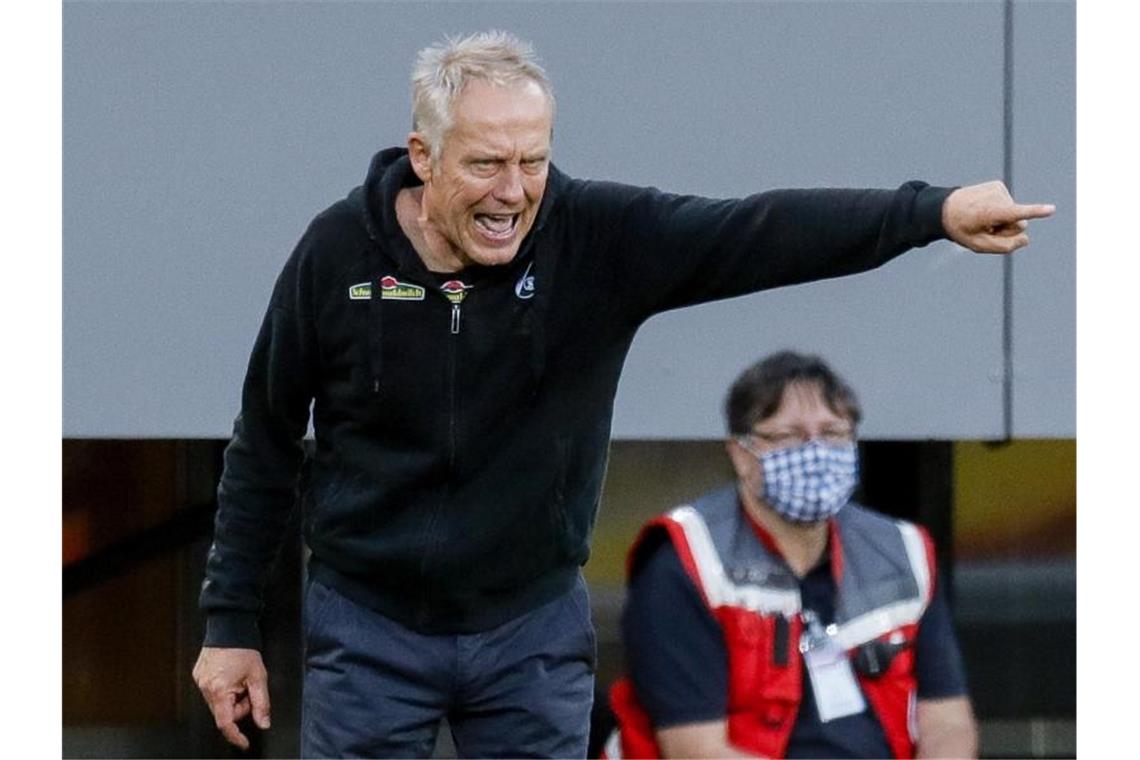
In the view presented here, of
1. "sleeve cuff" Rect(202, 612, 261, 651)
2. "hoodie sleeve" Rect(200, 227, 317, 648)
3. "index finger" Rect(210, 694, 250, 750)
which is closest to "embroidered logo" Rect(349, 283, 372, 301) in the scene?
"hoodie sleeve" Rect(200, 227, 317, 648)

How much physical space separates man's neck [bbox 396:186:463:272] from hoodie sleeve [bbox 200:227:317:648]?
5.7 inches

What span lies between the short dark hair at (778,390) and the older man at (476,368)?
55 cm

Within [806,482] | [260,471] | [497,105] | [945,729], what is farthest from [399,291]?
[945,729]

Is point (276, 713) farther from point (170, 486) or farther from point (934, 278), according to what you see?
point (934, 278)

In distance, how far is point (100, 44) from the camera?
377cm

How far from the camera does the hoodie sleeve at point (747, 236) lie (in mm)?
2654

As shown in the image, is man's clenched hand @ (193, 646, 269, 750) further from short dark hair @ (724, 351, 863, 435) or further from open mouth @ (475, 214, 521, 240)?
short dark hair @ (724, 351, 863, 435)

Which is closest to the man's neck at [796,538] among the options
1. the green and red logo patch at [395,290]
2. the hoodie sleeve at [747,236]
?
the hoodie sleeve at [747,236]

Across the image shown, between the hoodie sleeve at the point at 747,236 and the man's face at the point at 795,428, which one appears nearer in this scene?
the hoodie sleeve at the point at 747,236

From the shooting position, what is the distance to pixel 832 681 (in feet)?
10.4

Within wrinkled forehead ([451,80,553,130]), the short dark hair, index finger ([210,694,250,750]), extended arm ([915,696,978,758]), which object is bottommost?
extended arm ([915,696,978,758])

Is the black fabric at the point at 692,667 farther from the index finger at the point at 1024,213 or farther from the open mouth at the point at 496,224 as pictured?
the index finger at the point at 1024,213

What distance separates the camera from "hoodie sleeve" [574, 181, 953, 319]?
2.65 m

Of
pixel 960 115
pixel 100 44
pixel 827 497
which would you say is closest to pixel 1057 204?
pixel 960 115
